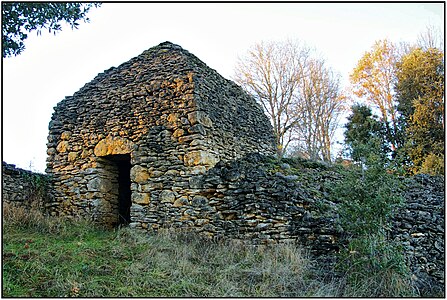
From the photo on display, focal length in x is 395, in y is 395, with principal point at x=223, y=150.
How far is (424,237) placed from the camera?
284 inches

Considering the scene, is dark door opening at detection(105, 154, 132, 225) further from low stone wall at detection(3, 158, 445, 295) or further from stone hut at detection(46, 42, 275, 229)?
low stone wall at detection(3, 158, 445, 295)

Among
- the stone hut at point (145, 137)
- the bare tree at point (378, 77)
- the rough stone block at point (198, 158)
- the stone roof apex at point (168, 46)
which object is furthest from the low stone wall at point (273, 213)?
the bare tree at point (378, 77)

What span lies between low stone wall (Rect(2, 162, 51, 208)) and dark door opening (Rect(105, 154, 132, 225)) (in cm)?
170

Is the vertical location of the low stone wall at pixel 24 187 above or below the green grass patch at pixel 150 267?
above

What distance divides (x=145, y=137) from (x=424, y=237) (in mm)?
5922

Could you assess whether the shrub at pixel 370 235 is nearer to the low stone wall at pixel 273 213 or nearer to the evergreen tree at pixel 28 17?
the low stone wall at pixel 273 213

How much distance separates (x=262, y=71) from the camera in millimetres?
20406

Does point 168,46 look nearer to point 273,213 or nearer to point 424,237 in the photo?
point 273,213

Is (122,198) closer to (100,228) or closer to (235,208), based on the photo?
(100,228)

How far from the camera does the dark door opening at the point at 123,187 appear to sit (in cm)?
971

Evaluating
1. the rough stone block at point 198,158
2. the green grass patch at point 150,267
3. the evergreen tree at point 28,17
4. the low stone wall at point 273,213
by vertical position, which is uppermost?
the evergreen tree at point 28,17

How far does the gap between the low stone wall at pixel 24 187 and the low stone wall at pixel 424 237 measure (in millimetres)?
7773

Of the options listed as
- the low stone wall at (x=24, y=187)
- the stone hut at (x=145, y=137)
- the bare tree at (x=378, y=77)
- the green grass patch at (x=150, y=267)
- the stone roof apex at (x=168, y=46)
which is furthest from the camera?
the bare tree at (x=378, y=77)

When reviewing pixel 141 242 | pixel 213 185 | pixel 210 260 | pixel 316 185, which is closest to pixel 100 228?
pixel 141 242
